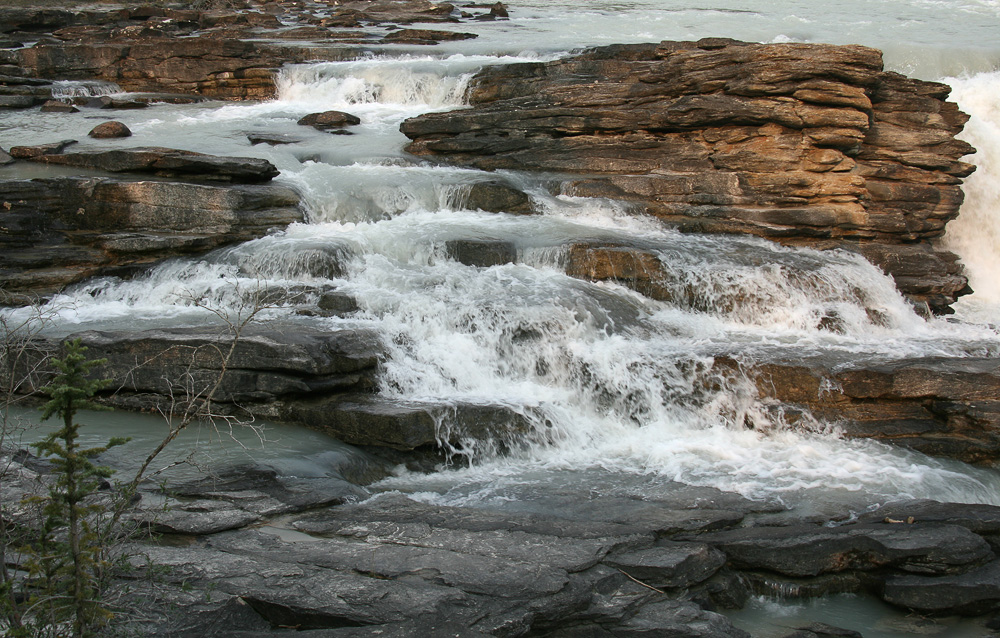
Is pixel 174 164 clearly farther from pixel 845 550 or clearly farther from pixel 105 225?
pixel 845 550

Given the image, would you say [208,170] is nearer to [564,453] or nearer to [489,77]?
[489,77]

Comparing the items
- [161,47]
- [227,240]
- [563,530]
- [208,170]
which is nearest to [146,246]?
[227,240]

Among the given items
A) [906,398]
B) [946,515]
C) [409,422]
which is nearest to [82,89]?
[409,422]

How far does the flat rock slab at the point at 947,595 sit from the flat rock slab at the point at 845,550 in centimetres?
14

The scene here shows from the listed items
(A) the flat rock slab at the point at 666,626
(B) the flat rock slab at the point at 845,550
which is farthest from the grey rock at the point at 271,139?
(A) the flat rock slab at the point at 666,626

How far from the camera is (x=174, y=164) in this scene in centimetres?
1222

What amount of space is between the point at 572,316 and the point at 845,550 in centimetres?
438

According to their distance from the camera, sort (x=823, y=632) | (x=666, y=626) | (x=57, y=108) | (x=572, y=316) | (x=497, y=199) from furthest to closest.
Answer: (x=57, y=108), (x=497, y=199), (x=572, y=316), (x=823, y=632), (x=666, y=626)

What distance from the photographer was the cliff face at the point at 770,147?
12.6m

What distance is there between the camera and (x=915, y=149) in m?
13.2

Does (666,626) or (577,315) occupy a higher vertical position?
(577,315)

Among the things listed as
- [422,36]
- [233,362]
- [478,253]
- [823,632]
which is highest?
[422,36]

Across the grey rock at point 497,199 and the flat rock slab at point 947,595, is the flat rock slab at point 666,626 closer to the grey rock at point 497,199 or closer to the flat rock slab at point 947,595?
the flat rock slab at point 947,595

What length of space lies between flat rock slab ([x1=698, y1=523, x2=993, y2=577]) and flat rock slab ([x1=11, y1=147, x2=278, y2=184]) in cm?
923
